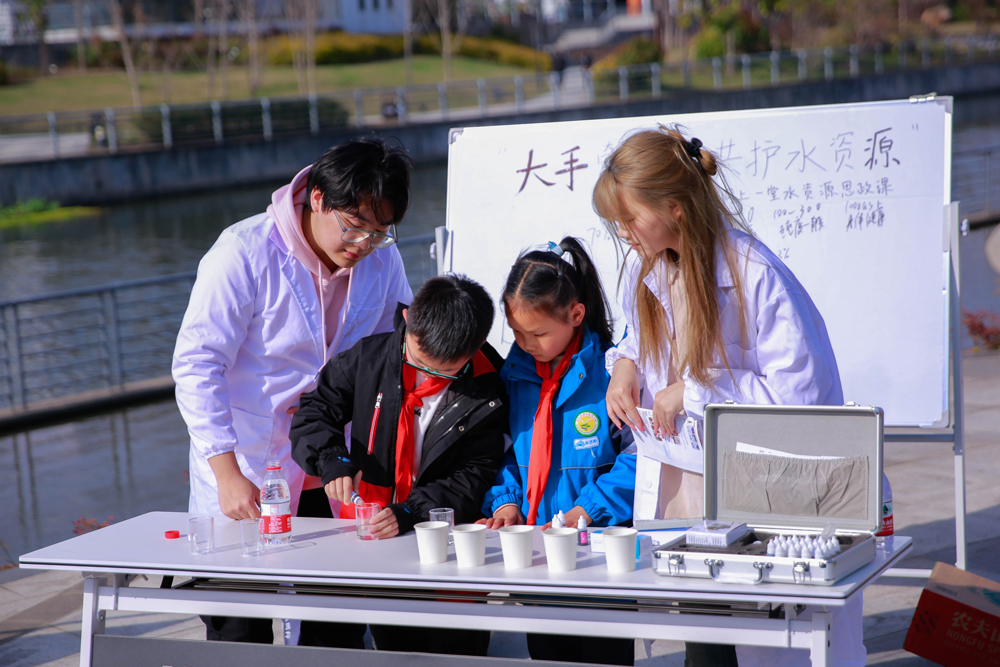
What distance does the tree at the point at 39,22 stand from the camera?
33.9m

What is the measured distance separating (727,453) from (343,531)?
0.99 m

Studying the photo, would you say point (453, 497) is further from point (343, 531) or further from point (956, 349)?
point (956, 349)

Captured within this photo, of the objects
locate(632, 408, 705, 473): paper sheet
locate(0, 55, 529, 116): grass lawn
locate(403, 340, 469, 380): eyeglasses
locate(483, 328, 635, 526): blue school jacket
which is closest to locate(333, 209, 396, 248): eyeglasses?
locate(403, 340, 469, 380): eyeglasses

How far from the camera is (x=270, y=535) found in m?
2.36

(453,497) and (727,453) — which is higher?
(727,453)

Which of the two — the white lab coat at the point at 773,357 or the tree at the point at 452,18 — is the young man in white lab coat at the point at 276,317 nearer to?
the white lab coat at the point at 773,357

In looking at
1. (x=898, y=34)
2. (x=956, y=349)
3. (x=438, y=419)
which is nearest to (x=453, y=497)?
(x=438, y=419)

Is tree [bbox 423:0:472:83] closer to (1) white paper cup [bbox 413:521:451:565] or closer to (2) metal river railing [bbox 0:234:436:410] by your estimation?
(2) metal river railing [bbox 0:234:436:410]

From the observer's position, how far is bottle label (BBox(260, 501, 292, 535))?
2354 mm

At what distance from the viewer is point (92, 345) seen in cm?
746

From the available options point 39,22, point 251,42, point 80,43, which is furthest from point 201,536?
point 39,22

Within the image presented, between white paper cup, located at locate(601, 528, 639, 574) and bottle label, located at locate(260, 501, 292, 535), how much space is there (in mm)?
813

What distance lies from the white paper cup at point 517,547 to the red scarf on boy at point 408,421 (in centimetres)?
60

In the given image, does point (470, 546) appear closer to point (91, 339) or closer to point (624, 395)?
point (624, 395)
